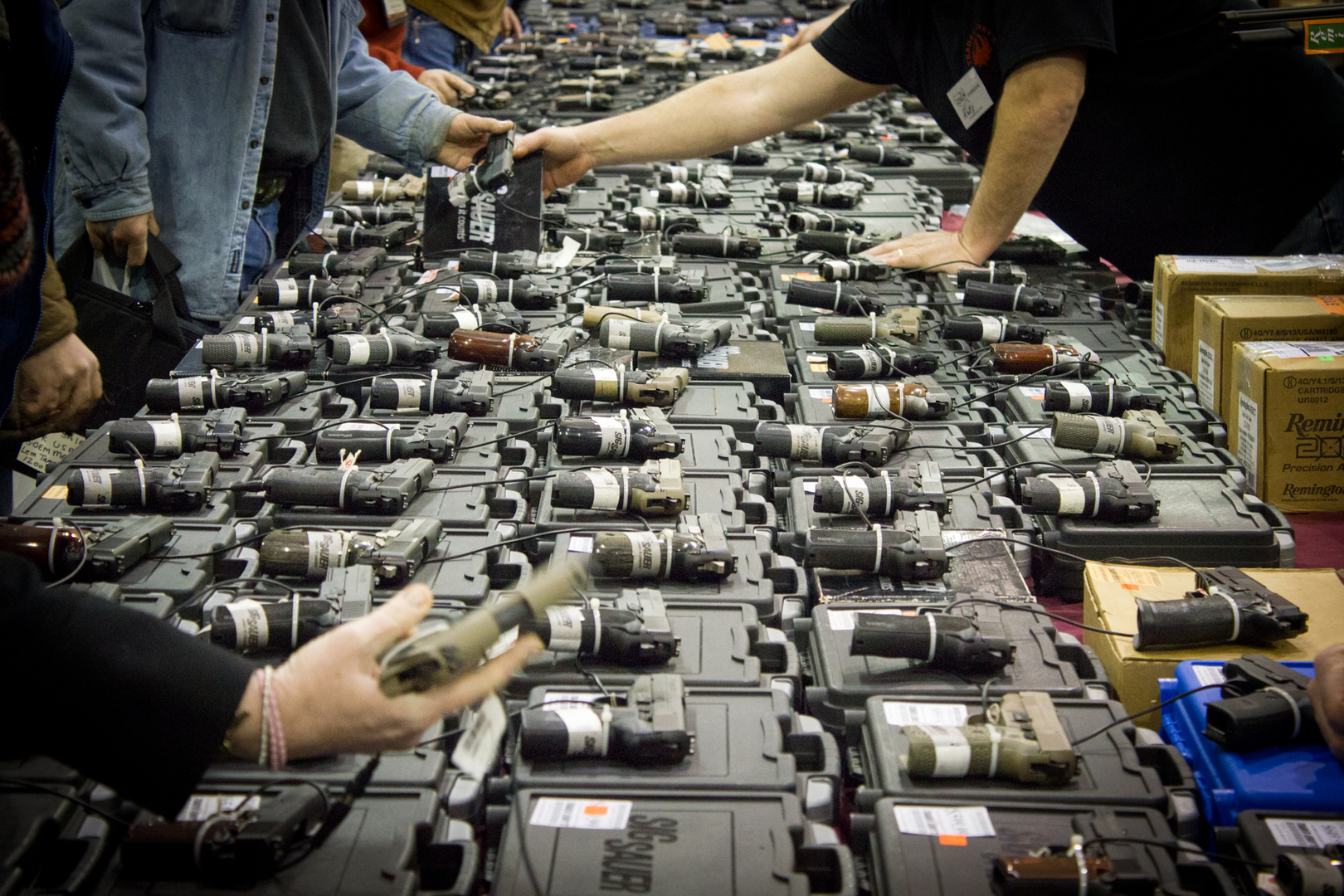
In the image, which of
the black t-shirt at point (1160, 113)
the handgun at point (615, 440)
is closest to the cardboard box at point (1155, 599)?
the handgun at point (615, 440)

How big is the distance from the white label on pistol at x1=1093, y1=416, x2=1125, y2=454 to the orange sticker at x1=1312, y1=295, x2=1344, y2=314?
2.86 feet

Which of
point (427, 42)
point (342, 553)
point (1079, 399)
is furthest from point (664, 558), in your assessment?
point (427, 42)

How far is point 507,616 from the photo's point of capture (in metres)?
1.51

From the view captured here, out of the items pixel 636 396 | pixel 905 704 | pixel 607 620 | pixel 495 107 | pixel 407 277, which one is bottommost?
pixel 905 704

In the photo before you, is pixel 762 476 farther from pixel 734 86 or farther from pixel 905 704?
pixel 734 86

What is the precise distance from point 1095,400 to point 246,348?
7.79 ft

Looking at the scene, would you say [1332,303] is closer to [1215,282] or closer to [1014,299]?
[1215,282]

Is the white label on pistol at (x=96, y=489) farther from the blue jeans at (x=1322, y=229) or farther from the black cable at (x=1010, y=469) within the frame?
the blue jeans at (x=1322, y=229)

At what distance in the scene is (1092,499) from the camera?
97.1 inches

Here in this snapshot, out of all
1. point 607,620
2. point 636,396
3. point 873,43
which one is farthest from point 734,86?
point 607,620

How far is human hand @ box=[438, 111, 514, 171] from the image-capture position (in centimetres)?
404

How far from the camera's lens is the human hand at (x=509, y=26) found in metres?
8.26

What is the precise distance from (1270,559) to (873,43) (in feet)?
8.15

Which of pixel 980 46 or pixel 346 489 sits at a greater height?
pixel 980 46
